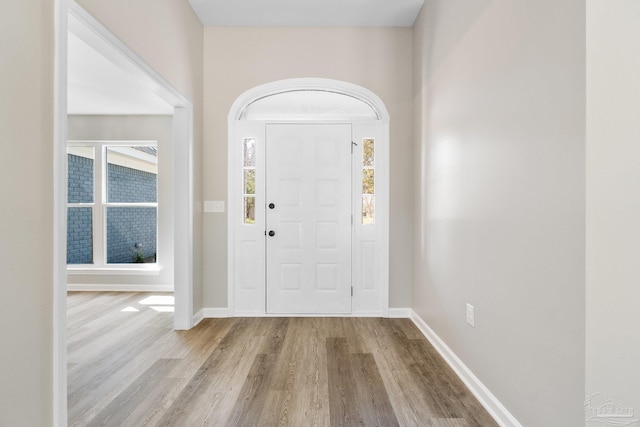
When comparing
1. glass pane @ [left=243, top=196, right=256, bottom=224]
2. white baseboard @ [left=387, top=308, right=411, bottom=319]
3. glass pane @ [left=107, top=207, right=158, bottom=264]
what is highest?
glass pane @ [left=243, top=196, right=256, bottom=224]

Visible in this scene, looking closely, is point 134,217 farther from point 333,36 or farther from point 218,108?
point 333,36

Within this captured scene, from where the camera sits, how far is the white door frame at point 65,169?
1.58 metres

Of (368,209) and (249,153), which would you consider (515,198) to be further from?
(249,153)

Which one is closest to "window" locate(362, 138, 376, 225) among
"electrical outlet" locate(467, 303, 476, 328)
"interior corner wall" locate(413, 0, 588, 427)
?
"interior corner wall" locate(413, 0, 588, 427)

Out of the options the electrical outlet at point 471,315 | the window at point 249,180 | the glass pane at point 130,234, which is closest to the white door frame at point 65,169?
the window at point 249,180

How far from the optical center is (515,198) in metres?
1.73

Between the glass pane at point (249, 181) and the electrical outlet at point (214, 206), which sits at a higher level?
the glass pane at point (249, 181)

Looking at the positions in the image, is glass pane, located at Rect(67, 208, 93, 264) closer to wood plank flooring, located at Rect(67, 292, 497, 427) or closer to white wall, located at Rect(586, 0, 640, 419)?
wood plank flooring, located at Rect(67, 292, 497, 427)

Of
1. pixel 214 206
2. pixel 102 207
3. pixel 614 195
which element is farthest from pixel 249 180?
pixel 614 195

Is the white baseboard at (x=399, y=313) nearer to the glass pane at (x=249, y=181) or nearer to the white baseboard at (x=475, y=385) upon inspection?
the white baseboard at (x=475, y=385)

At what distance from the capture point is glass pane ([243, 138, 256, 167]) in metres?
3.76

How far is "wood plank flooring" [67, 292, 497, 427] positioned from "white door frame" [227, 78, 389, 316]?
0.80 ft

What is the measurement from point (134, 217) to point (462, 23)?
5.06m

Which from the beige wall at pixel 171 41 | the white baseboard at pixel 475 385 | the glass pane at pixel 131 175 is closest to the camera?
the white baseboard at pixel 475 385
